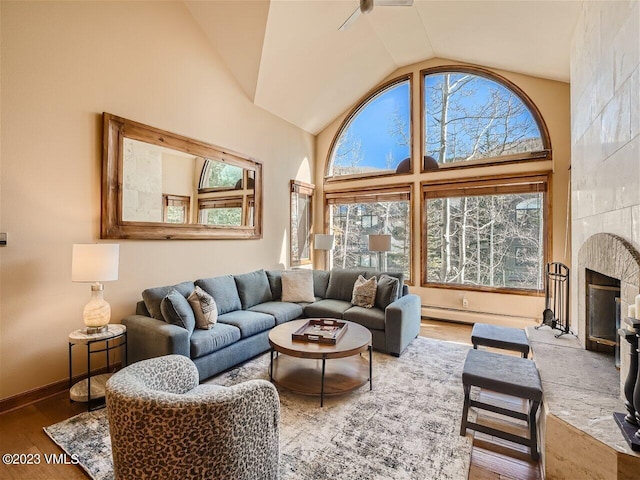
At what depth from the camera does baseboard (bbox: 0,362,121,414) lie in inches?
98.7

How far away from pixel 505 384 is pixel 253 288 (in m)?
3.16

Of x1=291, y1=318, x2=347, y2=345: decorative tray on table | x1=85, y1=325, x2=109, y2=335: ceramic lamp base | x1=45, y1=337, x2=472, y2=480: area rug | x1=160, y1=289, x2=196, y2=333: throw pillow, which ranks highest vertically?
x1=160, y1=289, x2=196, y2=333: throw pillow

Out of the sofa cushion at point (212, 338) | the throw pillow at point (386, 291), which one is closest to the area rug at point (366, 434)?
the sofa cushion at point (212, 338)

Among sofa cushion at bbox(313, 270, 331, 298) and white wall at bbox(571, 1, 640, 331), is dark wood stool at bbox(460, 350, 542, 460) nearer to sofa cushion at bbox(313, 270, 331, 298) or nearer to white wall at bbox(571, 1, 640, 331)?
white wall at bbox(571, 1, 640, 331)

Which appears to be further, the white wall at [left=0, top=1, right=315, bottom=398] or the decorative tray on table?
the decorative tray on table

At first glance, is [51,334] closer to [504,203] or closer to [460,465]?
[460,465]

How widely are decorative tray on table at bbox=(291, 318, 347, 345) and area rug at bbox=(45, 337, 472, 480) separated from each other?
0.50 meters

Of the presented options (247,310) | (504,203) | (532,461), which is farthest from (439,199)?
(532,461)

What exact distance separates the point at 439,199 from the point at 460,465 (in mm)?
4203

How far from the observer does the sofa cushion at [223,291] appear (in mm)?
3724

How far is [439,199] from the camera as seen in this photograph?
17.5 feet

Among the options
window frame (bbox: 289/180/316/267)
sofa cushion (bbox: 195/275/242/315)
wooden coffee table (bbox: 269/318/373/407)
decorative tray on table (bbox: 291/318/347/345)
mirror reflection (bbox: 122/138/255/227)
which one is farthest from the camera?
window frame (bbox: 289/180/316/267)

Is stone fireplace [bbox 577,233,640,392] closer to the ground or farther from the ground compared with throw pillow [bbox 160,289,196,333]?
farther from the ground

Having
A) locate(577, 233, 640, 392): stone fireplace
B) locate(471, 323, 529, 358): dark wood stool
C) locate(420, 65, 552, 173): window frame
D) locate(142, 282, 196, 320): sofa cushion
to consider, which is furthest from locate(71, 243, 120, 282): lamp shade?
locate(420, 65, 552, 173): window frame
